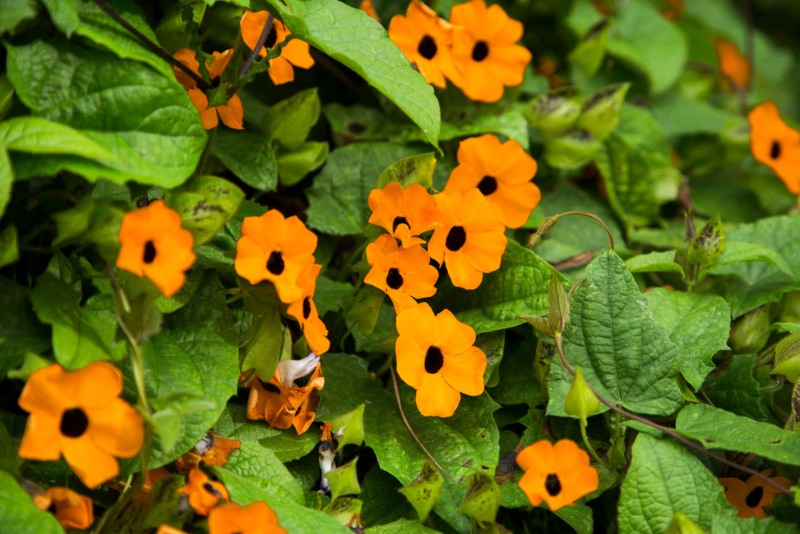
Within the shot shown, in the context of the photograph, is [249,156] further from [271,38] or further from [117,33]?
[117,33]

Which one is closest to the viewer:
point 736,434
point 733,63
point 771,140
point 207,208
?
point 207,208

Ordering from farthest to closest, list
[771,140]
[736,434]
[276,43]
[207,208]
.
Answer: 1. [771,140]
2. [276,43]
3. [736,434]
4. [207,208]

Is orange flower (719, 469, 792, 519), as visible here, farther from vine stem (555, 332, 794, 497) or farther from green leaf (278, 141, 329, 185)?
green leaf (278, 141, 329, 185)

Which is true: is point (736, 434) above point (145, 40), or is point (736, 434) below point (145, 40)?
below

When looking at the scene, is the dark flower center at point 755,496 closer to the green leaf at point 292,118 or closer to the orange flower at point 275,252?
the orange flower at point 275,252

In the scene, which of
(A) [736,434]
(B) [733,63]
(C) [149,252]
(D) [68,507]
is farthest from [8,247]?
(B) [733,63]

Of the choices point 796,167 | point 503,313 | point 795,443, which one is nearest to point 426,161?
point 503,313

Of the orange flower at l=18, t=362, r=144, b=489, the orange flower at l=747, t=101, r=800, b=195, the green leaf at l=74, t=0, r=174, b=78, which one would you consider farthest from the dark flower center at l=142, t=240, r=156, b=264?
the orange flower at l=747, t=101, r=800, b=195
